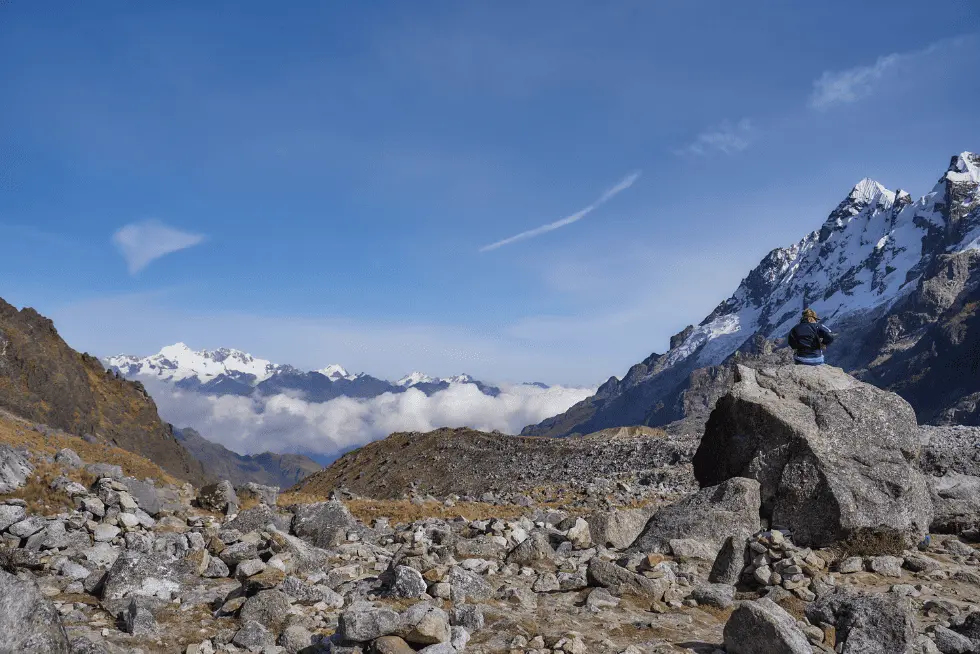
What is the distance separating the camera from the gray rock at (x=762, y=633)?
6.88 m

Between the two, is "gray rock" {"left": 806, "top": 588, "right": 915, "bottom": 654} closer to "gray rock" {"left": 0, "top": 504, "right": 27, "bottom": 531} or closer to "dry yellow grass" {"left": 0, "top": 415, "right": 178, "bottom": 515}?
"gray rock" {"left": 0, "top": 504, "right": 27, "bottom": 531}

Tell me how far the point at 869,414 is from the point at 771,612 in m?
9.33

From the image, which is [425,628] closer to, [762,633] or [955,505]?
[762,633]

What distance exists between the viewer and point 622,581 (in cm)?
1000

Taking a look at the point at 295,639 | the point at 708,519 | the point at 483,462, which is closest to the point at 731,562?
the point at 708,519

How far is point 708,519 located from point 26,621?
37.4ft

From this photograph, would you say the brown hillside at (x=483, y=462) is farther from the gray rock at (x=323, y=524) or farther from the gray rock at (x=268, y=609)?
the gray rock at (x=268, y=609)

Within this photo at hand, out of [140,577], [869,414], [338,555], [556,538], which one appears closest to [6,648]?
[140,577]

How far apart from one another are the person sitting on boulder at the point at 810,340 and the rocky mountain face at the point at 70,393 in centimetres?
6084

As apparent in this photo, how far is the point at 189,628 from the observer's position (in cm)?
856

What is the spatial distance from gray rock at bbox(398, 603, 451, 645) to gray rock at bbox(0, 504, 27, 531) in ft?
30.8

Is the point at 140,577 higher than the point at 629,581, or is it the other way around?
the point at 140,577

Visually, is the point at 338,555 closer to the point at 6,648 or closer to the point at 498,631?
the point at 498,631

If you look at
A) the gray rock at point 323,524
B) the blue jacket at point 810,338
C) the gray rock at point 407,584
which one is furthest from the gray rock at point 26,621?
the blue jacket at point 810,338
